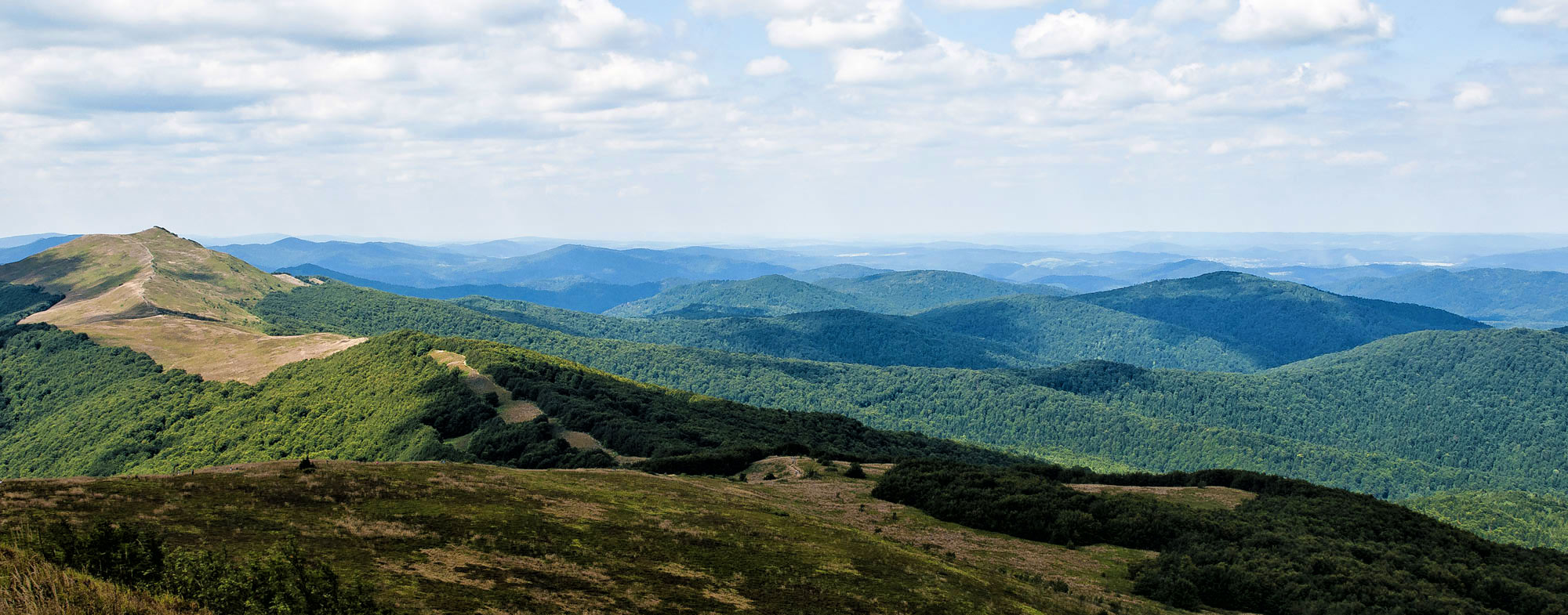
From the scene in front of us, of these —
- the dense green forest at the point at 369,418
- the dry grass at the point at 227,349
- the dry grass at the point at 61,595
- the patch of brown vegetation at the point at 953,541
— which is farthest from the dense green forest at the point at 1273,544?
the dry grass at the point at 227,349

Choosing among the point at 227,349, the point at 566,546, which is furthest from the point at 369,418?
the point at 566,546

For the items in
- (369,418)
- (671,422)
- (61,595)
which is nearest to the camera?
(61,595)

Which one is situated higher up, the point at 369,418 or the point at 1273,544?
the point at 1273,544

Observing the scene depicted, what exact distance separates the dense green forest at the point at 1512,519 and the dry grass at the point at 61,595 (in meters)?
221

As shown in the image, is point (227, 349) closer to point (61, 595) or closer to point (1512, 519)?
point (61, 595)

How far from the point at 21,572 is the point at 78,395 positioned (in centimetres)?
19848

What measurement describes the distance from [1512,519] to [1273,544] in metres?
177

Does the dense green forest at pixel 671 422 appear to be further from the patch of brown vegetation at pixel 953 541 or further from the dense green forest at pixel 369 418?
the patch of brown vegetation at pixel 953 541

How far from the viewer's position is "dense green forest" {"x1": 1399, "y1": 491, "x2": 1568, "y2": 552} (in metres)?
177

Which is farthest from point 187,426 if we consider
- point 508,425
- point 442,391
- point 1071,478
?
point 1071,478

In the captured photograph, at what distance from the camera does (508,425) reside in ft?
367

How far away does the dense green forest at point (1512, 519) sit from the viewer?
17688 cm

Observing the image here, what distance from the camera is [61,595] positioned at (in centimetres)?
1755

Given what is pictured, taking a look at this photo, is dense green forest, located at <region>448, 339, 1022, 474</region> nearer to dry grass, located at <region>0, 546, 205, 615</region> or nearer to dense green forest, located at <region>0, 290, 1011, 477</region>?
dense green forest, located at <region>0, 290, 1011, 477</region>
